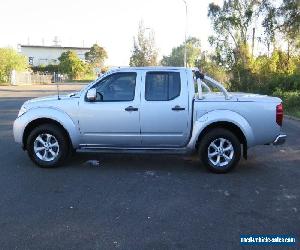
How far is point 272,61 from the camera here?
28750 millimetres

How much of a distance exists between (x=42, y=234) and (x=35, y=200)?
4.05 feet

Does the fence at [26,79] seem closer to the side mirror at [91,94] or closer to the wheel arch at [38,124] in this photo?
the wheel arch at [38,124]

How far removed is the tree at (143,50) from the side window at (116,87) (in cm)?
3367

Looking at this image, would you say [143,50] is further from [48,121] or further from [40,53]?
[40,53]

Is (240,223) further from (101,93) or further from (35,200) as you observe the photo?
(101,93)

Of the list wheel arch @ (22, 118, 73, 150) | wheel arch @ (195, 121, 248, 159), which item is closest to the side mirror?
wheel arch @ (22, 118, 73, 150)

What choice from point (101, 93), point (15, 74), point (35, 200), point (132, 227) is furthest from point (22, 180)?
point (15, 74)

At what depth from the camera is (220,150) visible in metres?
7.37

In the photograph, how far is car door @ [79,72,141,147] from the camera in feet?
24.4

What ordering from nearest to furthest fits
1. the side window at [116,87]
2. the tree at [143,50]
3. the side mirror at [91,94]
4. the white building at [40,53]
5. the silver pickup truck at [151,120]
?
the silver pickup truck at [151,120] < the side mirror at [91,94] < the side window at [116,87] < the tree at [143,50] < the white building at [40,53]

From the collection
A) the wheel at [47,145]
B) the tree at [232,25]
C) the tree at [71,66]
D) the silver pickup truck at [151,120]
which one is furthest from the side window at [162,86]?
the tree at [71,66]

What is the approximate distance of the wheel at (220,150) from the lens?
7.31 metres

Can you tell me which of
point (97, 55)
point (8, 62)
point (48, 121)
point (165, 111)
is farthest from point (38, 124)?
point (97, 55)

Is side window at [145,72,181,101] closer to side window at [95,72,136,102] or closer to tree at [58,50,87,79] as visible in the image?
side window at [95,72,136,102]
